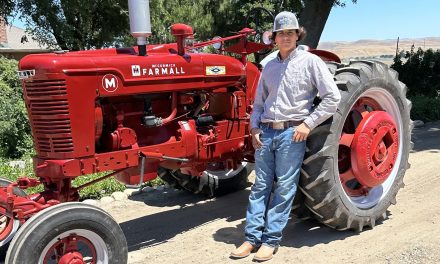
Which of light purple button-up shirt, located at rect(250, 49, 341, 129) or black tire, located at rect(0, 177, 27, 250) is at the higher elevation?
light purple button-up shirt, located at rect(250, 49, 341, 129)

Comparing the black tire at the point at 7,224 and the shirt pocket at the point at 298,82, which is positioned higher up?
the shirt pocket at the point at 298,82

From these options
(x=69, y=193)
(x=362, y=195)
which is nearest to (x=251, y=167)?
(x=362, y=195)

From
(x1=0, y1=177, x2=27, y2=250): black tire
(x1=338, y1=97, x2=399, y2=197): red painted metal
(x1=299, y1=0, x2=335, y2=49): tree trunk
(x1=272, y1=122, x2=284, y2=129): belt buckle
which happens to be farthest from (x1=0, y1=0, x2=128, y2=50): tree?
(x1=272, y1=122, x2=284, y2=129): belt buckle

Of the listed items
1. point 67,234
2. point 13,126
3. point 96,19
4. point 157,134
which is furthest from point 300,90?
point 96,19

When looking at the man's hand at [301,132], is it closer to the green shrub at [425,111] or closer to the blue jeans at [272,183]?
the blue jeans at [272,183]

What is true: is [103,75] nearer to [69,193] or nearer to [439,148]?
[69,193]

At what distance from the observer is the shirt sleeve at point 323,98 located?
12.3ft

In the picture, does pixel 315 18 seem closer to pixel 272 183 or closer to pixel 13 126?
pixel 13 126

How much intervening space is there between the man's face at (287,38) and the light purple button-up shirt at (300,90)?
6cm

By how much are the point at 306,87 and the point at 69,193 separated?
74.2 inches

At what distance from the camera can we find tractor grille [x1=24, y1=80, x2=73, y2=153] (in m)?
3.36

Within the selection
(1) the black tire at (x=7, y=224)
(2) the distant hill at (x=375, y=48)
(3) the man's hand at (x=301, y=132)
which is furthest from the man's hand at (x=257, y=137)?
(2) the distant hill at (x=375, y=48)

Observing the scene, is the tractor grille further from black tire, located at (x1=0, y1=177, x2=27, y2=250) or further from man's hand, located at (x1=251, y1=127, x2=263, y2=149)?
man's hand, located at (x1=251, y1=127, x2=263, y2=149)

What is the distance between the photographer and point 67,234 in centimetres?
317
